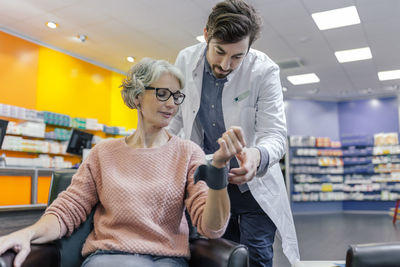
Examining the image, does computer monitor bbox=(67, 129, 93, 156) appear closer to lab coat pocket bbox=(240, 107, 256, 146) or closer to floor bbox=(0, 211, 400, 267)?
floor bbox=(0, 211, 400, 267)

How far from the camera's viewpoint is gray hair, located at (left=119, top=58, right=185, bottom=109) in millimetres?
1582

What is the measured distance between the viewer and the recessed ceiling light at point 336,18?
5.62 metres

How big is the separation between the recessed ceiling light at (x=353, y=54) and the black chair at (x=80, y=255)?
6.90 meters

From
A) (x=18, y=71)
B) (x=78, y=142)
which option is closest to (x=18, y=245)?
(x=78, y=142)

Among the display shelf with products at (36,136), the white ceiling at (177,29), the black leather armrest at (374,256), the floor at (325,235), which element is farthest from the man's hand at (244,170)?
the display shelf with products at (36,136)

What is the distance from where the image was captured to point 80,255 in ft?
5.06

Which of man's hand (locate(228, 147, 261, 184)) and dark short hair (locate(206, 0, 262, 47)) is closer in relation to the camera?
man's hand (locate(228, 147, 261, 184))

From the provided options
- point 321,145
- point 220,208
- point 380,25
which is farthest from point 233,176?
point 321,145

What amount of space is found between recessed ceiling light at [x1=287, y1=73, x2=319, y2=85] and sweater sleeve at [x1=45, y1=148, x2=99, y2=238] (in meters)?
8.41

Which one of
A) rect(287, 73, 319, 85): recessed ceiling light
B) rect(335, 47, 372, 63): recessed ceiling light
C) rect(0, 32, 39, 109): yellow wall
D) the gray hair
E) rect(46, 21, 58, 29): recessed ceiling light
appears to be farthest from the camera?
rect(287, 73, 319, 85): recessed ceiling light

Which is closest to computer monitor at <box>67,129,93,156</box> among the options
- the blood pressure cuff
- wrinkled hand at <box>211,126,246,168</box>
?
the blood pressure cuff

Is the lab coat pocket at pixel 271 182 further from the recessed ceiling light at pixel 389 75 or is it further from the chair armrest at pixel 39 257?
the recessed ceiling light at pixel 389 75

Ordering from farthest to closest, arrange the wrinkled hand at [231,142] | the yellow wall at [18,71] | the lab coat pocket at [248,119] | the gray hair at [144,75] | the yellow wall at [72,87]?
the yellow wall at [72,87] < the yellow wall at [18,71] < the lab coat pocket at [248,119] < the gray hair at [144,75] < the wrinkled hand at [231,142]

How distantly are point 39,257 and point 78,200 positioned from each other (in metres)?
0.26
